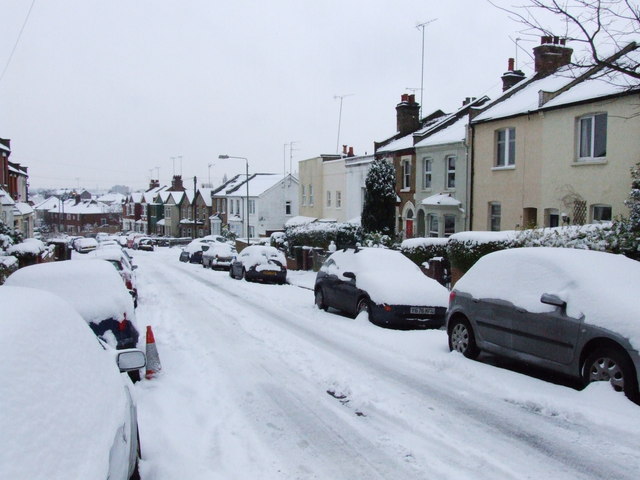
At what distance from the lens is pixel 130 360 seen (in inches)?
190

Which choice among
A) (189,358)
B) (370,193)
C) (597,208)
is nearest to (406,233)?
(370,193)

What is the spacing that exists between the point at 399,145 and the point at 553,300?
85.5 feet

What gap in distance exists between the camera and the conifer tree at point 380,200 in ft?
103

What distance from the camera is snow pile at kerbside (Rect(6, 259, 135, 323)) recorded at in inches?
323

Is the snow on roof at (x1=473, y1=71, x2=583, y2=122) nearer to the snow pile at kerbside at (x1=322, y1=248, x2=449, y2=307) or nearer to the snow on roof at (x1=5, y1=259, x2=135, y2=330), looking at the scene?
the snow pile at kerbside at (x1=322, y1=248, x2=449, y2=307)

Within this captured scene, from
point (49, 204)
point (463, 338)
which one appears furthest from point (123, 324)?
point (49, 204)

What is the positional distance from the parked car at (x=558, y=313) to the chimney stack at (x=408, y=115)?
2681 cm

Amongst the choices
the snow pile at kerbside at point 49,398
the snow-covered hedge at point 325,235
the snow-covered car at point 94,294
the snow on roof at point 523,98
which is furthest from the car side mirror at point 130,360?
the snow-covered hedge at point 325,235

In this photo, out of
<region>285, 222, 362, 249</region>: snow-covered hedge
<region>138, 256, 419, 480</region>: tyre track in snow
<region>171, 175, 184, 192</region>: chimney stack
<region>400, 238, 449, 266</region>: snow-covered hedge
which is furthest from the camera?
<region>171, 175, 184, 192</region>: chimney stack

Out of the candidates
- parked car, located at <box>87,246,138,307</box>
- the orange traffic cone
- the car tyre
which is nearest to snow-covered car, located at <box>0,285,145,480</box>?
the orange traffic cone

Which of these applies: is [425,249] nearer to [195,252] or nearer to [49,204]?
[195,252]

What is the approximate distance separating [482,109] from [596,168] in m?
7.77

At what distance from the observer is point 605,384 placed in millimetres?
7105

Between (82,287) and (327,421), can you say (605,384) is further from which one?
(82,287)
